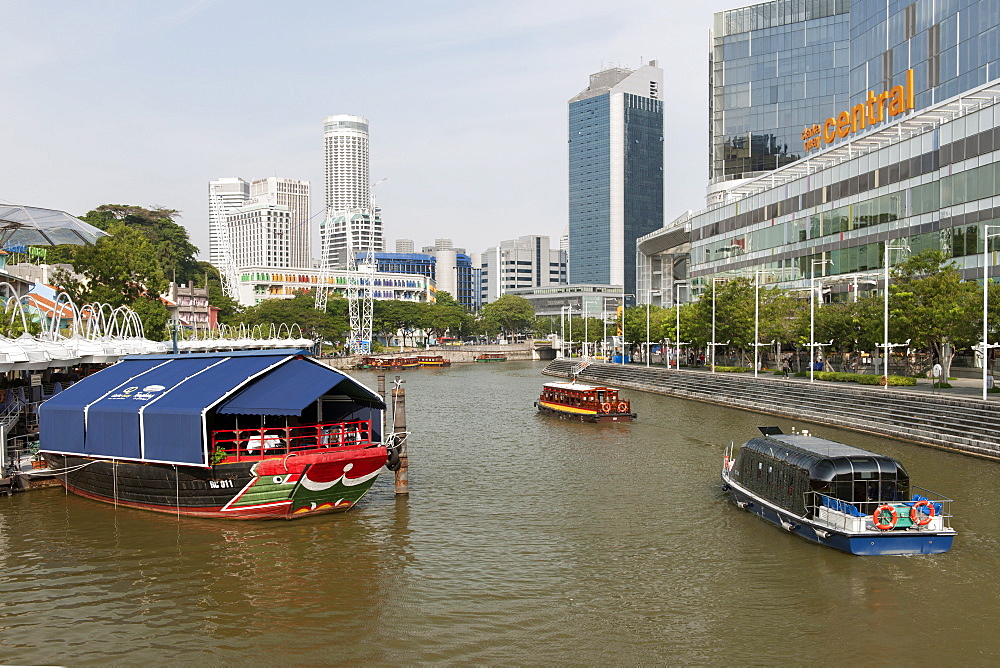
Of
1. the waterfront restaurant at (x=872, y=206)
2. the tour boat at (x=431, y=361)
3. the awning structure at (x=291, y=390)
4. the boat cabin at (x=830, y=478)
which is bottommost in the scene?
the tour boat at (x=431, y=361)

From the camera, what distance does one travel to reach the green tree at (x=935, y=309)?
152ft

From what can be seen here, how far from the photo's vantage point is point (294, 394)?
86.8 feet

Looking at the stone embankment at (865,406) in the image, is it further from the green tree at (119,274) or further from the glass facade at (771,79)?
the glass facade at (771,79)

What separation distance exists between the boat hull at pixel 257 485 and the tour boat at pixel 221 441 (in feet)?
0.13

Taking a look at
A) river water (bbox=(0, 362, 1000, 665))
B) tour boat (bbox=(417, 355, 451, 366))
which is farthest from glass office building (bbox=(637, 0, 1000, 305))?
tour boat (bbox=(417, 355, 451, 366))

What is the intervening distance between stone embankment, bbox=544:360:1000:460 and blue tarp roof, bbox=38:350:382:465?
2881cm

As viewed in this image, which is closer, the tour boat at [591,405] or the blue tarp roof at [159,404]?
the blue tarp roof at [159,404]

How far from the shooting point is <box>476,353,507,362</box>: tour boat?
165 m

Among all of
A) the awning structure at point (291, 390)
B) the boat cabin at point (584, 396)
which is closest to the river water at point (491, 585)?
the awning structure at point (291, 390)

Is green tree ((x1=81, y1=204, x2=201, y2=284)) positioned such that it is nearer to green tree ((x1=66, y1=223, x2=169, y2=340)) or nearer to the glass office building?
green tree ((x1=66, y1=223, x2=169, y2=340))

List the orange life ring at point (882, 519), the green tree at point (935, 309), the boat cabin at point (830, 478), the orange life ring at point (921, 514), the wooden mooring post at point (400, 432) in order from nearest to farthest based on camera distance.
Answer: the orange life ring at point (882, 519) < the orange life ring at point (921, 514) < the boat cabin at point (830, 478) < the wooden mooring post at point (400, 432) < the green tree at point (935, 309)

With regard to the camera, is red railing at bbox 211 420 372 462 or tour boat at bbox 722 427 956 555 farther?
red railing at bbox 211 420 372 462

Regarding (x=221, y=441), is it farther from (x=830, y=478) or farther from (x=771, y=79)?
(x=771, y=79)

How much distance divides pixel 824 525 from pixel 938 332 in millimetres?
29649
